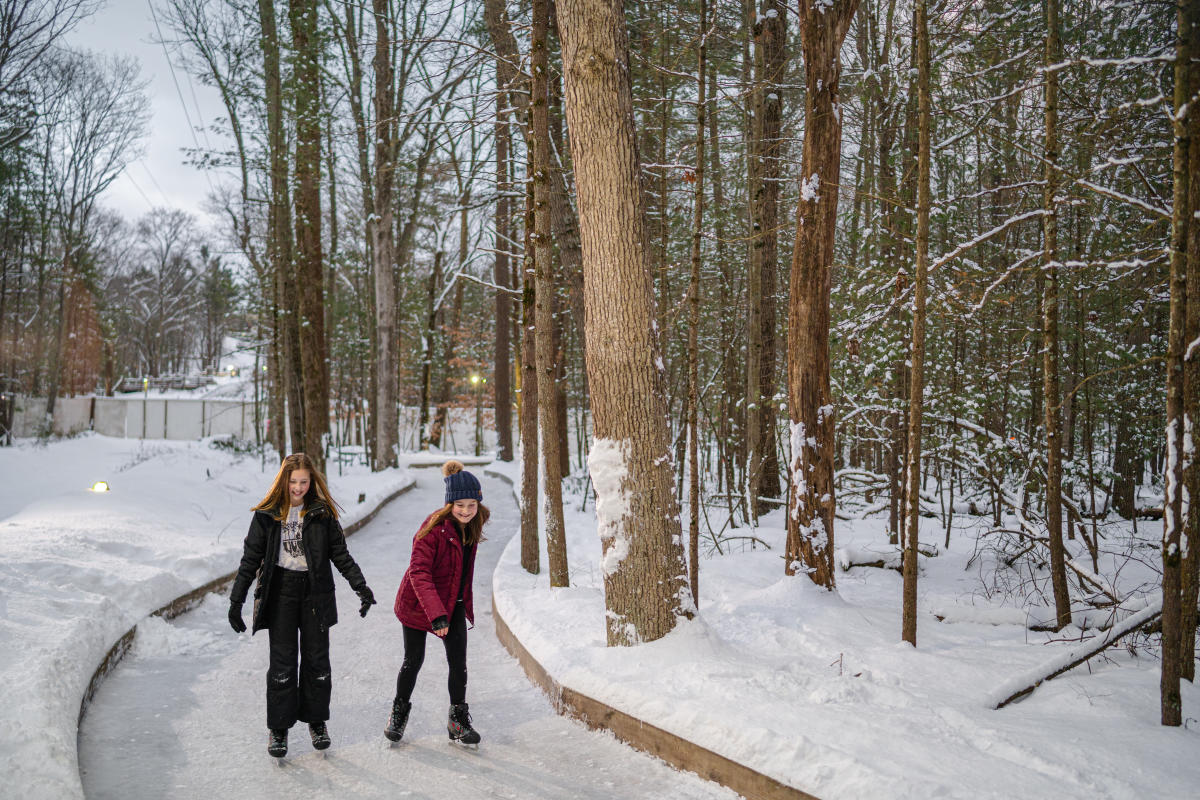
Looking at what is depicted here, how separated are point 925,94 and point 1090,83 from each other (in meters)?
4.18

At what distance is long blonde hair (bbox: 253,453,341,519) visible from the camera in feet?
15.5

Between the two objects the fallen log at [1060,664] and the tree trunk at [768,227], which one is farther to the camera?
the tree trunk at [768,227]

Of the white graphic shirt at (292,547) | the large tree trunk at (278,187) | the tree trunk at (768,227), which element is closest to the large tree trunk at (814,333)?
the tree trunk at (768,227)

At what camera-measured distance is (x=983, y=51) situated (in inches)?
338

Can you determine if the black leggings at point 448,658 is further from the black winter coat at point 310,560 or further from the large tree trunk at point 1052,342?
the large tree trunk at point 1052,342

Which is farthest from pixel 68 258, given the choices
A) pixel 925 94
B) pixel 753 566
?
pixel 925 94

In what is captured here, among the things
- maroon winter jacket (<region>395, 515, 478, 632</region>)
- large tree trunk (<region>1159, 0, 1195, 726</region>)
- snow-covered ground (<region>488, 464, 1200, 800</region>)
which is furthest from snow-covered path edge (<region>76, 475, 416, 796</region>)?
large tree trunk (<region>1159, 0, 1195, 726</region>)

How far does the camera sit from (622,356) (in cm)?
557

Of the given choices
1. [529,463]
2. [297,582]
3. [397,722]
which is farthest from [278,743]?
[529,463]

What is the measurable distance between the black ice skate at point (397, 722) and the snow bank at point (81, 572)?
159 centimetres

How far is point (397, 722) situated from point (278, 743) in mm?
661

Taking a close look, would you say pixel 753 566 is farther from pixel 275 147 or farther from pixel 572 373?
pixel 572 373

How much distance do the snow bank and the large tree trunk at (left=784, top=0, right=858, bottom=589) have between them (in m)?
5.73

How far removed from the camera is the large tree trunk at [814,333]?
733cm
